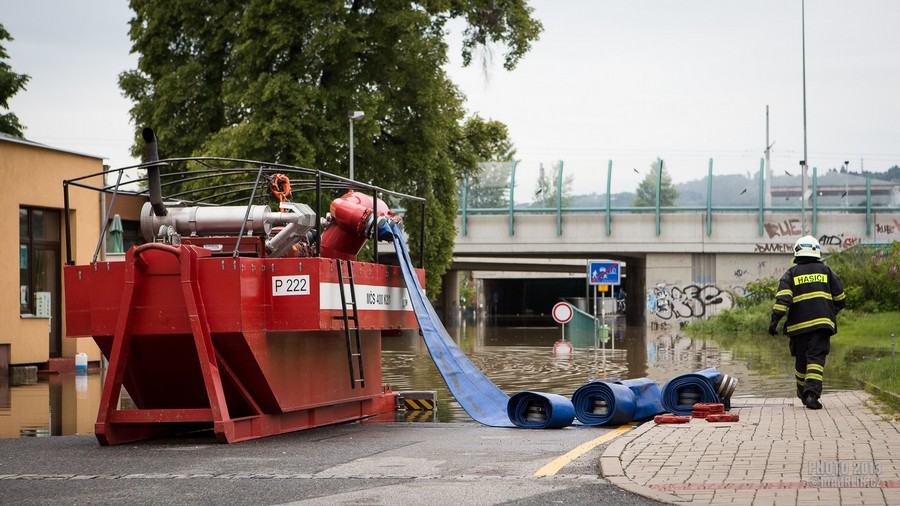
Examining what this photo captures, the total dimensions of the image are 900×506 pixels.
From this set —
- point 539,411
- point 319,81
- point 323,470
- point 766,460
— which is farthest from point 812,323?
point 319,81

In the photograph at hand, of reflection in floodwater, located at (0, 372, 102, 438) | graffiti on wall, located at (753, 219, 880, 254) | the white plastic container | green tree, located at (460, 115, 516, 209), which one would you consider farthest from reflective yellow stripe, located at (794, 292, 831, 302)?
graffiti on wall, located at (753, 219, 880, 254)

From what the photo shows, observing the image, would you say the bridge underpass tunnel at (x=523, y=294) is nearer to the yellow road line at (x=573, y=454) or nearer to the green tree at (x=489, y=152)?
the green tree at (x=489, y=152)

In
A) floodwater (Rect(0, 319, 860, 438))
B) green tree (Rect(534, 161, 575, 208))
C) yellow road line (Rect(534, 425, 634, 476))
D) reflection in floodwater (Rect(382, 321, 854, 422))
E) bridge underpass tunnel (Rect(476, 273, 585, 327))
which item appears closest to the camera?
yellow road line (Rect(534, 425, 634, 476))

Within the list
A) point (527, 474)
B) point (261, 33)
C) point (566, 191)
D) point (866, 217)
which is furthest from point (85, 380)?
point (866, 217)

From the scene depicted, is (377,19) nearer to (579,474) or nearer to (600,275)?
(600,275)

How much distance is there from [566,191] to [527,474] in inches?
1817

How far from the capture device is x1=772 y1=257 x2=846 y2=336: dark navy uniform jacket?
12180 mm

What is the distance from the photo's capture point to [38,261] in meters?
24.9

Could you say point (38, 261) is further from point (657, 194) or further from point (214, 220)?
point (657, 194)

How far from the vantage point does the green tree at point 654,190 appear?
52.8 m

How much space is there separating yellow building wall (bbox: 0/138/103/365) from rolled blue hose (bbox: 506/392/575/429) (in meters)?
13.2

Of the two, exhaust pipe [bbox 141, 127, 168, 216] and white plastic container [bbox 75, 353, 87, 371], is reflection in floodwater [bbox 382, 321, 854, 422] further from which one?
white plastic container [bbox 75, 353, 87, 371]
